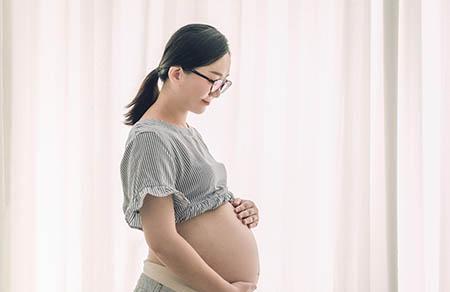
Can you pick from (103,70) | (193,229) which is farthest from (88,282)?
(193,229)

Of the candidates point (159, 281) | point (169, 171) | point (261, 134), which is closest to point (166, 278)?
point (159, 281)

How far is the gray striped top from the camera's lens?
134 cm

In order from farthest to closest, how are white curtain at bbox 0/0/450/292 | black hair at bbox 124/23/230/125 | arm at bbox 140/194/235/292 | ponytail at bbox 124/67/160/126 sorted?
white curtain at bbox 0/0/450/292, ponytail at bbox 124/67/160/126, black hair at bbox 124/23/230/125, arm at bbox 140/194/235/292

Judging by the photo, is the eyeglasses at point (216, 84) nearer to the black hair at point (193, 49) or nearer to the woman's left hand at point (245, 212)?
the black hair at point (193, 49)

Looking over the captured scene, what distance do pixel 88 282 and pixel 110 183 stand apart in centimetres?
35

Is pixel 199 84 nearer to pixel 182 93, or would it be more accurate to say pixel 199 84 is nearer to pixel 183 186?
pixel 182 93

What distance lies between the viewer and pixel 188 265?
135cm

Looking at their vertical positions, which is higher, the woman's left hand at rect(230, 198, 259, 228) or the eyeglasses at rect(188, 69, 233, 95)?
the eyeglasses at rect(188, 69, 233, 95)

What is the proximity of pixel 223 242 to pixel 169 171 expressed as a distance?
228 mm

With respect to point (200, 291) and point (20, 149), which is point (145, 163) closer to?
point (200, 291)

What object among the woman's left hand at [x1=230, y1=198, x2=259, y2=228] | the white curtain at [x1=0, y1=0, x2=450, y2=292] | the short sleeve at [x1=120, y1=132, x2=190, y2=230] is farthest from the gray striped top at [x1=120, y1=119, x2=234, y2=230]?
the white curtain at [x1=0, y1=0, x2=450, y2=292]

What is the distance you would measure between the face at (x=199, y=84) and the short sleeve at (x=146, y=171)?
0.45 ft

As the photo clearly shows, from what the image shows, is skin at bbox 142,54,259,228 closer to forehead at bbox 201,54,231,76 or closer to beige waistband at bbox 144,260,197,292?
forehead at bbox 201,54,231,76

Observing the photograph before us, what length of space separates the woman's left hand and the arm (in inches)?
9.8
